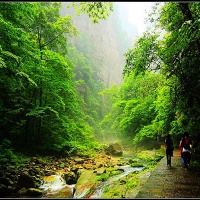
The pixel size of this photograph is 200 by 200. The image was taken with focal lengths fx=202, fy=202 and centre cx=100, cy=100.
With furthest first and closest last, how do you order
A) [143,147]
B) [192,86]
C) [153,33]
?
[143,147] < [153,33] < [192,86]

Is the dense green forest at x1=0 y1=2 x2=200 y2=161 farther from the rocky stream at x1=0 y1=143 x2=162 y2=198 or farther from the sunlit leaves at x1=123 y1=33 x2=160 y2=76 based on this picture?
the rocky stream at x1=0 y1=143 x2=162 y2=198

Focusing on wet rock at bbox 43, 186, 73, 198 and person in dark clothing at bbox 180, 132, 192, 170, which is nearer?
person in dark clothing at bbox 180, 132, 192, 170

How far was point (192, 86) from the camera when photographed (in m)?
8.12

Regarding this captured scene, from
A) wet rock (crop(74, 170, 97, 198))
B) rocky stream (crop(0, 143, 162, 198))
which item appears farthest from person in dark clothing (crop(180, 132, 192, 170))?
wet rock (crop(74, 170, 97, 198))

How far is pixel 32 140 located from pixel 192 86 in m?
13.9

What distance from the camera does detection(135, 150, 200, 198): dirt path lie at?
5.24 m

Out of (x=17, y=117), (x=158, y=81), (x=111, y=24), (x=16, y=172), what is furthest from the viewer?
(x=111, y=24)

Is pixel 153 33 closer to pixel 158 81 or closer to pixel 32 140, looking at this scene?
pixel 158 81

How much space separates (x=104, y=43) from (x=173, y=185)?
84.5 m

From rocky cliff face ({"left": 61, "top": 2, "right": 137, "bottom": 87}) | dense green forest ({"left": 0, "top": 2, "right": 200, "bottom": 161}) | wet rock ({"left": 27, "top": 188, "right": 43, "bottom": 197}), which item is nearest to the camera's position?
dense green forest ({"left": 0, "top": 2, "right": 200, "bottom": 161})

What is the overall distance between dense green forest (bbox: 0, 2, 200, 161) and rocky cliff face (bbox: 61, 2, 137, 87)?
45967mm

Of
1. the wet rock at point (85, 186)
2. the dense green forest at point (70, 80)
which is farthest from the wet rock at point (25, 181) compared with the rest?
the dense green forest at point (70, 80)

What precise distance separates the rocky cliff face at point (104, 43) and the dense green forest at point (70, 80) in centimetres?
4597

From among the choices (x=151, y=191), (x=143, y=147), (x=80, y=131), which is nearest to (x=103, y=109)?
(x=143, y=147)
